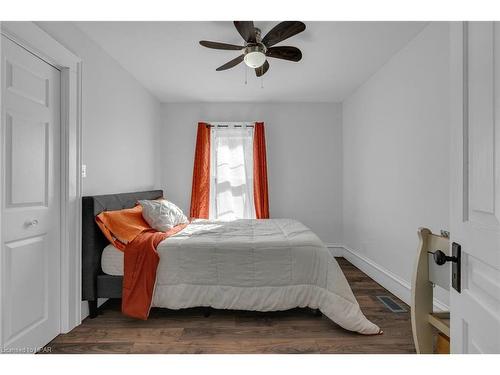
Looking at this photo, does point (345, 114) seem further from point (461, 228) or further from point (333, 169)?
point (461, 228)

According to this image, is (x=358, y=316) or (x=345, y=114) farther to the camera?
(x=345, y=114)

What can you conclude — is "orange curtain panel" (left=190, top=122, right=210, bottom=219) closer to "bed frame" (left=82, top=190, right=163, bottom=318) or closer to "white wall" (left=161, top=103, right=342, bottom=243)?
"white wall" (left=161, top=103, right=342, bottom=243)

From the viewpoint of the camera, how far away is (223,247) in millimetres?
2547

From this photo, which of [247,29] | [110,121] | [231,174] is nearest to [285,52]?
[247,29]

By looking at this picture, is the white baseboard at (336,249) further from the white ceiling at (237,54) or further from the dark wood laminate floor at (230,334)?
the white ceiling at (237,54)

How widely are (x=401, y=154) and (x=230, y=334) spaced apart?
93.0 inches

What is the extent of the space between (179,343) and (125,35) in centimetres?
267

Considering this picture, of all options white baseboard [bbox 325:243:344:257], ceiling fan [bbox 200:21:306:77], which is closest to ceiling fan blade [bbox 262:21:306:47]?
ceiling fan [bbox 200:21:306:77]

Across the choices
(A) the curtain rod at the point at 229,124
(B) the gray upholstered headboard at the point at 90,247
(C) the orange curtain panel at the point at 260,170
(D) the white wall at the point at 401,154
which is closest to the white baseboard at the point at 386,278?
(D) the white wall at the point at 401,154

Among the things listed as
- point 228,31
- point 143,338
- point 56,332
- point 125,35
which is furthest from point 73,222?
point 228,31

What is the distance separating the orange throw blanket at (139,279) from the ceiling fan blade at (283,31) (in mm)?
1983

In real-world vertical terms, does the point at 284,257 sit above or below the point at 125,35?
below

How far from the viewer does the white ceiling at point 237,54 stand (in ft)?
8.57
